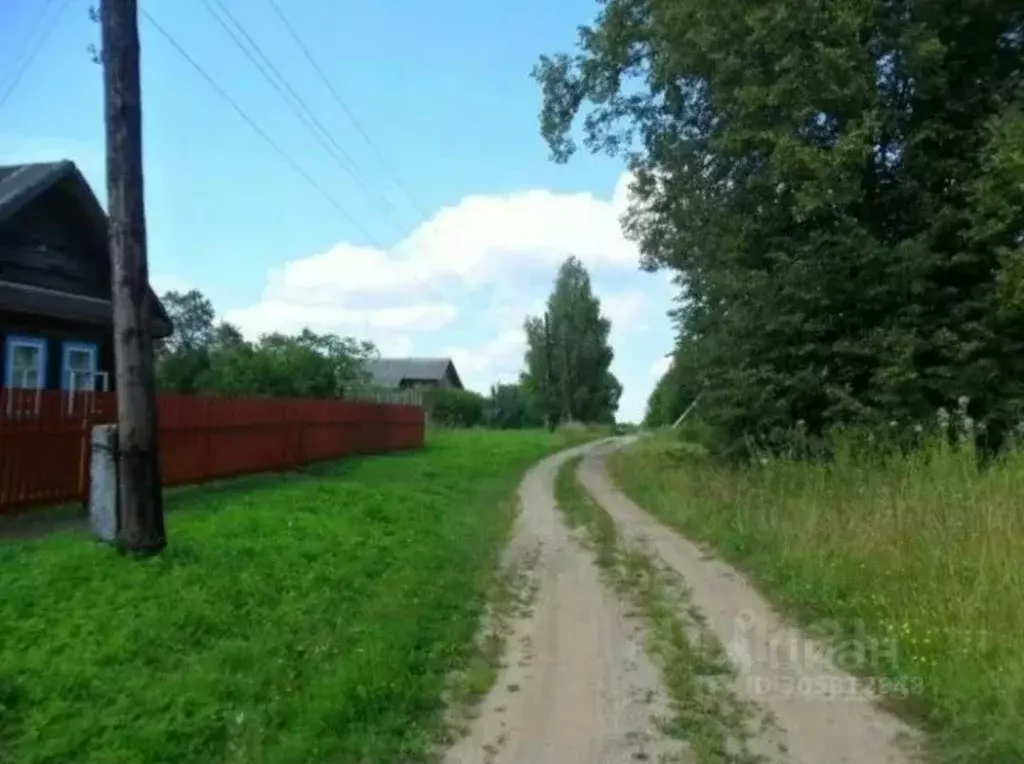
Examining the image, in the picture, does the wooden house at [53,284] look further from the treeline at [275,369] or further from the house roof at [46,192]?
the treeline at [275,369]

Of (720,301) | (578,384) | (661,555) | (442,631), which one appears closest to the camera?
(442,631)

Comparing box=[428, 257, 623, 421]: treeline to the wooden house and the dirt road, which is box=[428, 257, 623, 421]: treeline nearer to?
the wooden house

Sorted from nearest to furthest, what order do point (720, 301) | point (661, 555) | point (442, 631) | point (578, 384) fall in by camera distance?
point (442, 631)
point (661, 555)
point (720, 301)
point (578, 384)

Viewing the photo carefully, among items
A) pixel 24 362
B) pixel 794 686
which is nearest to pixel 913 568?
pixel 794 686

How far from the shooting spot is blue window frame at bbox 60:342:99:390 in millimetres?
18734

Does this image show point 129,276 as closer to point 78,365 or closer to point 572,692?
point 572,692

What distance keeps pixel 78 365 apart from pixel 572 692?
16940mm

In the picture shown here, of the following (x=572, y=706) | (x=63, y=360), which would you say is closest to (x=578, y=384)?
(x=63, y=360)

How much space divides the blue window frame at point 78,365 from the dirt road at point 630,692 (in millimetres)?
13892

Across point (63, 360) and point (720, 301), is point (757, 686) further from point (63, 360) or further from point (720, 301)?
point (63, 360)

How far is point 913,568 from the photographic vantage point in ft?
22.0

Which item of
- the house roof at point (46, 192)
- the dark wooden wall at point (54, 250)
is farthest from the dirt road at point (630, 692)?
the dark wooden wall at point (54, 250)

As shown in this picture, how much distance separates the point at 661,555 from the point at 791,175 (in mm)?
6976

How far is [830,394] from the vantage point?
14.1 m
